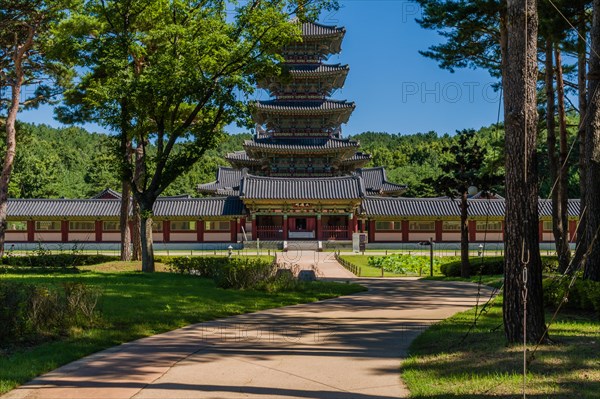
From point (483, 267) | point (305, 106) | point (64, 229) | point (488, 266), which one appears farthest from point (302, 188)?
point (483, 267)

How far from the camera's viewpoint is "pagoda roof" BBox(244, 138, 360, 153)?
40906 mm

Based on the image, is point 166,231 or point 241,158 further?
point 241,158

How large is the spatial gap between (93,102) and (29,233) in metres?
30.7

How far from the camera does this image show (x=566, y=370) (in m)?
5.75

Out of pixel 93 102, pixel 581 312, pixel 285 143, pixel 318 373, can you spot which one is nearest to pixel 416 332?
pixel 318 373

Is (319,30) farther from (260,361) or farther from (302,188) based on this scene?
(260,361)

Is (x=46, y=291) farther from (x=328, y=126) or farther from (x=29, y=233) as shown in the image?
(x=29, y=233)

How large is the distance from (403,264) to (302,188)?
15.6m

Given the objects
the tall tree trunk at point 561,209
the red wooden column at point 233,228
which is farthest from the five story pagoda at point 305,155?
the tall tree trunk at point 561,209

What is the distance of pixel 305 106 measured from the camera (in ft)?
136

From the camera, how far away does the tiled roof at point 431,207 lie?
4253 centimetres

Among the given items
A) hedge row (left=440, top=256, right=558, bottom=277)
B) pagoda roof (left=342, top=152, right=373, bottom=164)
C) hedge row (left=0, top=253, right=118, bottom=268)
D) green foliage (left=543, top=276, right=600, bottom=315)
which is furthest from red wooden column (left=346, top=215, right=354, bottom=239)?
green foliage (left=543, top=276, right=600, bottom=315)

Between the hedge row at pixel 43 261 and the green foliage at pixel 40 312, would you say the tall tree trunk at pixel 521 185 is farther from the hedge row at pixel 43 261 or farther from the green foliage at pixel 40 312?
the hedge row at pixel 43 261

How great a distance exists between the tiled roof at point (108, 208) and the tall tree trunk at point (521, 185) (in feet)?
118
